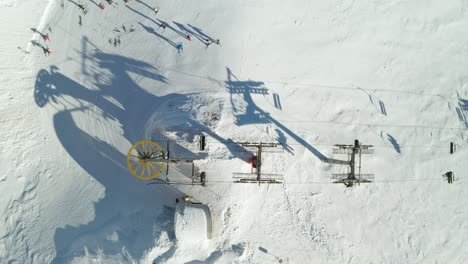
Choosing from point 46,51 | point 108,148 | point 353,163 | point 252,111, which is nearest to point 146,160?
point 108,148

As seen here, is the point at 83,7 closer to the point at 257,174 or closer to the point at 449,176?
the point at 257,174

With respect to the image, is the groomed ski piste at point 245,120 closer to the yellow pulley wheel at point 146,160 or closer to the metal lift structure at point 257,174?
the metal lift structure at point 257,174

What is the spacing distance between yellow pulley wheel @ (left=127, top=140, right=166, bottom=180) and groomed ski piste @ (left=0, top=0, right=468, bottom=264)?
0.49 metres

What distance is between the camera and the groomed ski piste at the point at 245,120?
529 inches

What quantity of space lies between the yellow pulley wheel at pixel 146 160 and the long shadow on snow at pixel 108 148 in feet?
1.36

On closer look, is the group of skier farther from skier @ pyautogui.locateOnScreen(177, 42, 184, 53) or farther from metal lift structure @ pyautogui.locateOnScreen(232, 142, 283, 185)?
metal lift structure @ pyautogui.locateOnScreen(232, 142, 283, 185)

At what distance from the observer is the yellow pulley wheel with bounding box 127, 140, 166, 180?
12797mm

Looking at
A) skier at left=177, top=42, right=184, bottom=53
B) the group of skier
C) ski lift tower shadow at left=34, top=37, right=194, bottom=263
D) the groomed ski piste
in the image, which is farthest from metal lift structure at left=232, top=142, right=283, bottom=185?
skier at left=177, top=42, right=184, bottom=53

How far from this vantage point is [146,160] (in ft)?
41.8

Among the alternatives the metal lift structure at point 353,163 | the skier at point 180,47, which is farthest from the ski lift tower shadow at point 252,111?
the skier at point 180,47

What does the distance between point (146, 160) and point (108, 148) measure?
2.17m

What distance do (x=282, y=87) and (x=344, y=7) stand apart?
4378 mm

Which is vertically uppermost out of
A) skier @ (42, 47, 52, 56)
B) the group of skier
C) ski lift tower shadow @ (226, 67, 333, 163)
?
the group of skier

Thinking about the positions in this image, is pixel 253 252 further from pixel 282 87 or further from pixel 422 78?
pixel 422 78
